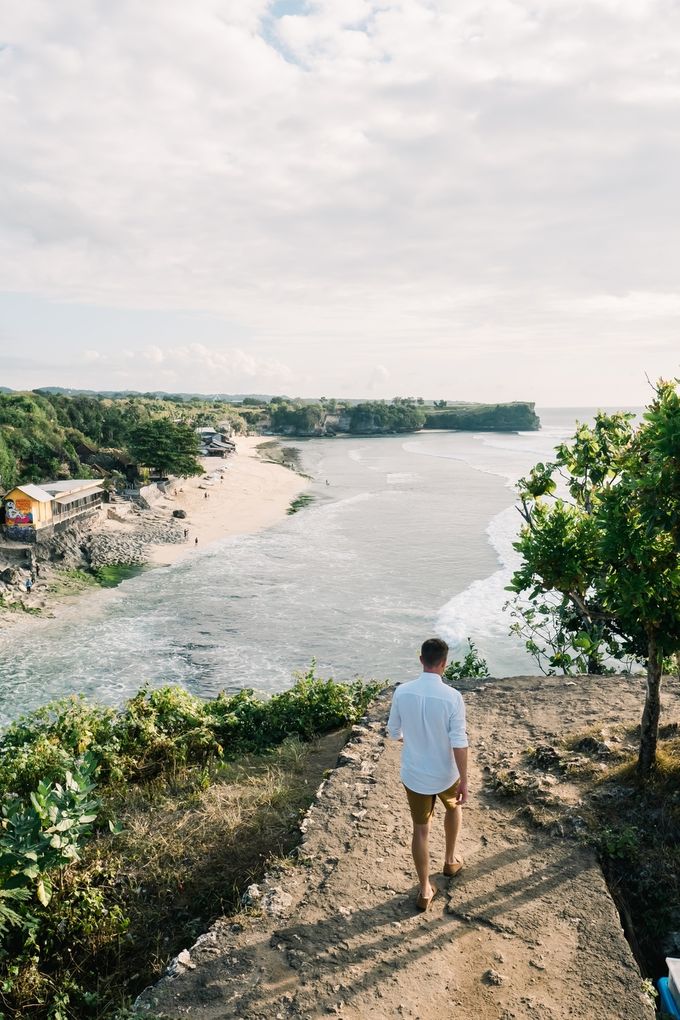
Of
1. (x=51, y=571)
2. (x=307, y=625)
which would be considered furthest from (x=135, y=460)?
(x=307, y=625)

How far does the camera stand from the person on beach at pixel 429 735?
4934 millimetres

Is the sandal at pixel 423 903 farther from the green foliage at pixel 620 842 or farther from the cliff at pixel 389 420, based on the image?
the cliff at pixel 389 420

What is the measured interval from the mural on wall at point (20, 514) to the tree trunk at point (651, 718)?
3212 centimetres

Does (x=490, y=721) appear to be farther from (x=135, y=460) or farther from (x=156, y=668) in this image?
(x=135, y=460)

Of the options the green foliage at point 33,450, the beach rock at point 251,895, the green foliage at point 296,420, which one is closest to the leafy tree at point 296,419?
the green foliage at point 296,420

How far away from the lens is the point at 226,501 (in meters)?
53.1

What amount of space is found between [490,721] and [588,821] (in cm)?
294

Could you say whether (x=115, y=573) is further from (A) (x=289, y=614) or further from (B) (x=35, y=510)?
(A) (x=289, y=614)

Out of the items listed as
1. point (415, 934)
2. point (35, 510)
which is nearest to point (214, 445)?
point (35, 510)

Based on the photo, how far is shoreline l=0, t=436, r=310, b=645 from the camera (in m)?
28.1

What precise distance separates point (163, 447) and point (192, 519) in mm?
10475

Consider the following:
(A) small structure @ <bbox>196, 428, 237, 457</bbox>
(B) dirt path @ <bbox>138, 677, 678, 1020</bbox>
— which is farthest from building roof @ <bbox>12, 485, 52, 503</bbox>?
(A) small structure @ <bbox>196, 428, 237, 457</bbox>

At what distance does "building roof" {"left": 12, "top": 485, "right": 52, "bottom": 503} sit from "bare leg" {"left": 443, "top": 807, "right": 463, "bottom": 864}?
1249 inches

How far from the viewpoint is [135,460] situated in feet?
173
